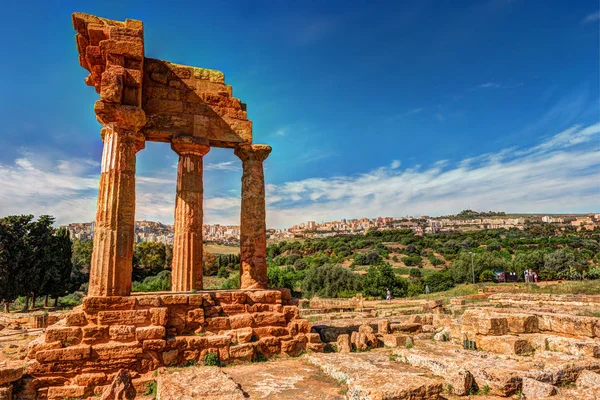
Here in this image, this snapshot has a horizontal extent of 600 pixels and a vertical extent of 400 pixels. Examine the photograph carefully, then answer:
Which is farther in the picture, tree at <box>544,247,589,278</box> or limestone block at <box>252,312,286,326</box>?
tree at <box>544,247,589,278</box>

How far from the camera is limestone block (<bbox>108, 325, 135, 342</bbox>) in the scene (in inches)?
299

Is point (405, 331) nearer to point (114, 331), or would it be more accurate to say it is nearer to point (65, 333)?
point (114, 331)

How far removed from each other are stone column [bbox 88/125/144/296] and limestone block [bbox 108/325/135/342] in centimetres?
91

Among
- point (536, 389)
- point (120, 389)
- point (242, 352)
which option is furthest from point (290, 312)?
point (536, 389)

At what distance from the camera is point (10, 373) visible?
6.46 m

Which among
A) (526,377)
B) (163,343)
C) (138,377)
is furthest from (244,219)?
(526,377)

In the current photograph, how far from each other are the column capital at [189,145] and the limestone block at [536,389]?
8422 millimetres

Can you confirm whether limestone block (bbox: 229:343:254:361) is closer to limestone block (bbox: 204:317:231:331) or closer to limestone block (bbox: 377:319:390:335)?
limestone block (bbox: 204:317:231:331)

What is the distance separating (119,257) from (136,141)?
280 centimetres

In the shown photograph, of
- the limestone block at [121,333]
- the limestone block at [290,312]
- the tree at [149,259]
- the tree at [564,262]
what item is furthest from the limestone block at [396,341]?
the tree at [564,262]

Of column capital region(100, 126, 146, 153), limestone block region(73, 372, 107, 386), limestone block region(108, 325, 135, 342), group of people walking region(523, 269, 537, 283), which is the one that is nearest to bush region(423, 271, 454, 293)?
group of people walking region(523, 269, 537, 283)

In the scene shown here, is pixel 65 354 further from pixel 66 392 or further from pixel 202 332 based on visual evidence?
pixel 202 332

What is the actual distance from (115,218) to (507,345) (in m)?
8.90

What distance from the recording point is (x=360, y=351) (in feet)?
30.6
